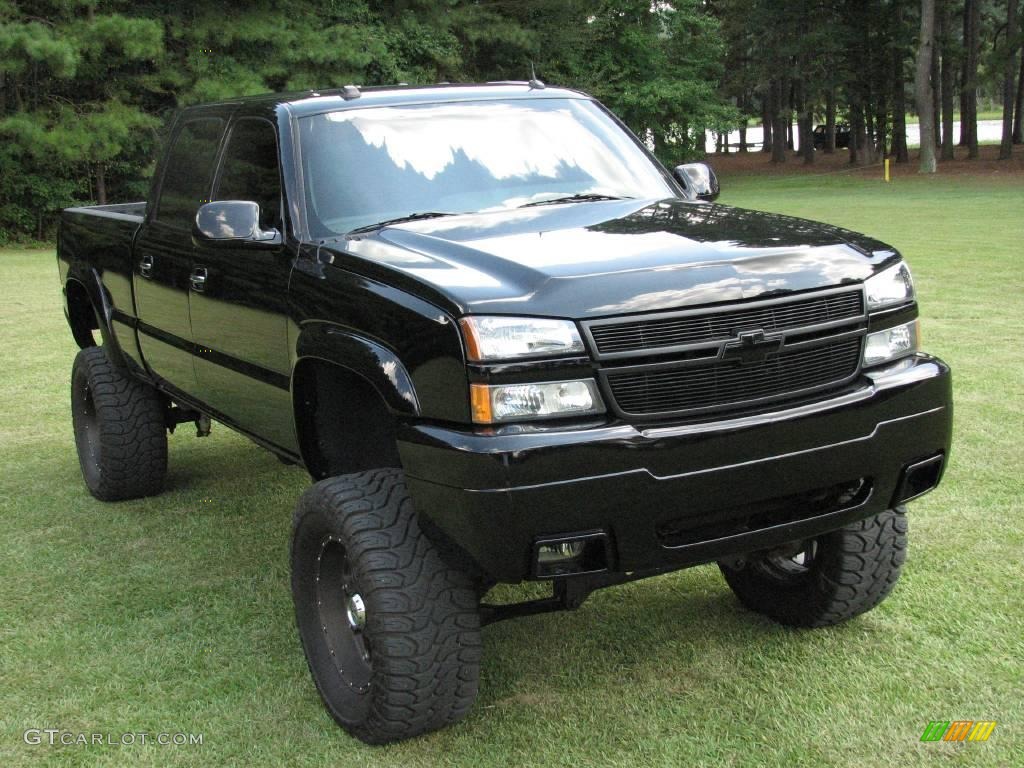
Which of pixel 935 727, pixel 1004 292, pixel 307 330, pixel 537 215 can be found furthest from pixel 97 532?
pixel 1004 292

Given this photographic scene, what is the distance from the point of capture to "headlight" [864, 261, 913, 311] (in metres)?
3.53

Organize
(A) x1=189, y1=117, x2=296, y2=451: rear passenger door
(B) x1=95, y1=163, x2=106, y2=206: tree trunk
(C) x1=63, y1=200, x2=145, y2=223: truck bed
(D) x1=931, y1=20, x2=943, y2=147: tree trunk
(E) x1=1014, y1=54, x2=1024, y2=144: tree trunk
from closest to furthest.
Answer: (A) x1=189, y1=117, x2=296, y2=451: rear passenger door → (C) x1=63, y1=200, x2=145, y2=223: truck bed → (B) x1=95, y1=163, x2=106, y2=206: tree trunk → (D) x1=931, y1=20, x2=943, y2=147: tree trunk → (E) x1=1014, y1=54, x2=1024, y2=144: tree trunk

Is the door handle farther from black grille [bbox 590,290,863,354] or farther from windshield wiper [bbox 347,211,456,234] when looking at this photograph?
black grille [bbox 590,290,863,354]

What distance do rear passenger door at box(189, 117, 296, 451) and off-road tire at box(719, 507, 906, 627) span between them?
181 cm

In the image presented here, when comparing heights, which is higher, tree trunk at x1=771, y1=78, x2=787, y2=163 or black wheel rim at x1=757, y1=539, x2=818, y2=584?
tree trunk at x1=771, y1=78, x2=787, y2=163

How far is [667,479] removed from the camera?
122 inches

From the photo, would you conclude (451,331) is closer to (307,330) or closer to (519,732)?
(307,330)

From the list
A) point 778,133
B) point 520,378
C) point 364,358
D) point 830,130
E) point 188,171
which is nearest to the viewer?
point 520,378

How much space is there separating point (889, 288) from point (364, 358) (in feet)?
5.15

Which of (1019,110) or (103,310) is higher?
(1019,110)

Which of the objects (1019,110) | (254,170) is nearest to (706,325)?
(254,170)

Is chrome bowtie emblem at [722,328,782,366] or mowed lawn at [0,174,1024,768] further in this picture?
mowed lawn at [0,174,1024,768]

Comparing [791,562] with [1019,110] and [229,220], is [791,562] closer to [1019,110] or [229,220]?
[229,220]

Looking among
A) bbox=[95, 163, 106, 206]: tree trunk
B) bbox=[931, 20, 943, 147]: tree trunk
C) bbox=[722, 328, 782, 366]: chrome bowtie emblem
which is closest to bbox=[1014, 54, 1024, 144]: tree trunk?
bbox=[931, 20, 943, 147]: tree trunk
